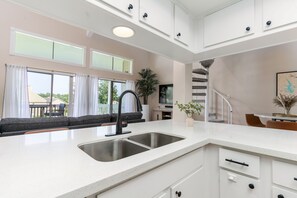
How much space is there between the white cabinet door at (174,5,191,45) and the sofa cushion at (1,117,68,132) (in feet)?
7.23

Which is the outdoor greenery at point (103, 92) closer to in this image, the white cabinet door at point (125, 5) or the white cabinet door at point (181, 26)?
the white cabinet door at point (181, 26)

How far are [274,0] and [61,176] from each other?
70.1 inches

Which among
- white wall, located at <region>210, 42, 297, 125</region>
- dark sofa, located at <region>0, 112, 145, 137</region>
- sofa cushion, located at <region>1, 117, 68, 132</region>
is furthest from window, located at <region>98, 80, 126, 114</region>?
white wall, located at <region>210, 42, 297, 125</region>

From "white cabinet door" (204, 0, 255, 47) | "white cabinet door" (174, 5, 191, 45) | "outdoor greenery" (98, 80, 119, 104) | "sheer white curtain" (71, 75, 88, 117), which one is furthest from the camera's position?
"outdoor greenery" (98, 80, 119, 104)

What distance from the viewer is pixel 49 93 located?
16.7 feet

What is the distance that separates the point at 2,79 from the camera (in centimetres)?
436

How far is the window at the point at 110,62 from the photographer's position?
20.0ft

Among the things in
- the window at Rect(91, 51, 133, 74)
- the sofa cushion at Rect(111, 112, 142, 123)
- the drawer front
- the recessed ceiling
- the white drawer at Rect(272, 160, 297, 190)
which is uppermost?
the window at Rect(91, 51, 133, 74)

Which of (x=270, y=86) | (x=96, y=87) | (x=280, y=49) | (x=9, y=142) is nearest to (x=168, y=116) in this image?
(x=96, y=87)

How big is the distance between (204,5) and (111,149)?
5.05 ft

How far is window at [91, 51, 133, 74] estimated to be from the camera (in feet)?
20.0

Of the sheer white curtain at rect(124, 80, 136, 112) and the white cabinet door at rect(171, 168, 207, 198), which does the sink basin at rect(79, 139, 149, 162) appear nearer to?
the white cabinet door at rect(171, 168, 207, 198)

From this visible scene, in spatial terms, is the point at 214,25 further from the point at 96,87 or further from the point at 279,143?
the point at 96,87

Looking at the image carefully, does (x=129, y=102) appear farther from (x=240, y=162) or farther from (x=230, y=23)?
(x=240, y=162)
